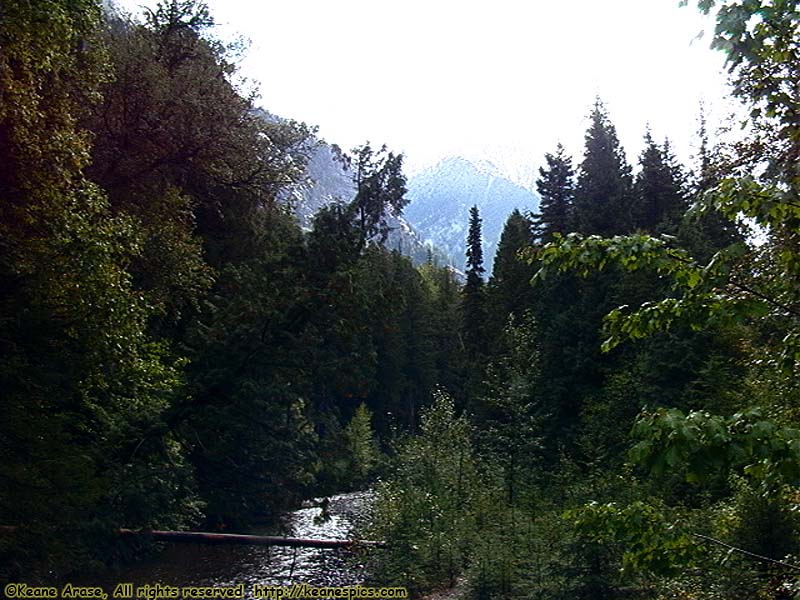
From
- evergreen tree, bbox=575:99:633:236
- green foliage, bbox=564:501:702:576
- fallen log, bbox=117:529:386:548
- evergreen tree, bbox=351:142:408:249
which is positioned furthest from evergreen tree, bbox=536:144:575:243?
green foliage, bbox=564:501:702:576

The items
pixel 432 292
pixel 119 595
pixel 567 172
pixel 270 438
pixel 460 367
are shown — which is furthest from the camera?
pixel 432 292

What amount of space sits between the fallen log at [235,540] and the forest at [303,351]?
45cm

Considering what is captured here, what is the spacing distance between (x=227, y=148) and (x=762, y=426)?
18861 millimetres

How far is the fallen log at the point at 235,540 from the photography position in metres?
17.2

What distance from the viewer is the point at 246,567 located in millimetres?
18297

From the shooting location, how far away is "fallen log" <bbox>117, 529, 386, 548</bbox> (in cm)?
1720

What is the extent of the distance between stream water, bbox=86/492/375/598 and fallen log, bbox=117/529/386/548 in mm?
199

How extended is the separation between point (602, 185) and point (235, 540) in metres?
28.3

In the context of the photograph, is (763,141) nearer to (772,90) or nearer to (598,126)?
(772,90)

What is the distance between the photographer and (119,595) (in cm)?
1459

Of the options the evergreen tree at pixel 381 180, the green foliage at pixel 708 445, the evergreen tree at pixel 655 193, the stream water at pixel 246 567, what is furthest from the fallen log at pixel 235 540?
the evergreen tree at pixel 655 193

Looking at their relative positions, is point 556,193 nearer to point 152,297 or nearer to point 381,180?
point 381,180

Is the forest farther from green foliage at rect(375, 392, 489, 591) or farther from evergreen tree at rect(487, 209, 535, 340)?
evergreen tree at rect(487, 209, 535, 340)

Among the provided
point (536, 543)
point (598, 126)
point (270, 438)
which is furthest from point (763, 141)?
point (598, 126)
